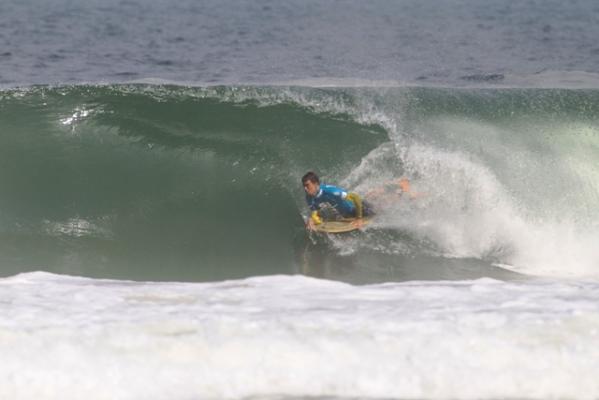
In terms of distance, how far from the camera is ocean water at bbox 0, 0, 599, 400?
620 cm

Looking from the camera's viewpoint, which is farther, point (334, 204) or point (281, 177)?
point (281, 177)

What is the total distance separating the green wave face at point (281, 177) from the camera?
11297 mm

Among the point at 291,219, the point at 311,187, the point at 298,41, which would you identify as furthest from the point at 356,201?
the point at 298,41

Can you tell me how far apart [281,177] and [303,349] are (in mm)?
6773

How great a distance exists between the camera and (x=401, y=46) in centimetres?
2481

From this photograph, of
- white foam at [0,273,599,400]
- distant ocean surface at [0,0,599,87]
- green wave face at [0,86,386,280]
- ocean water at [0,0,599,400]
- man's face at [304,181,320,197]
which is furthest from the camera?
distant ocean surface at [0,0,599,87]

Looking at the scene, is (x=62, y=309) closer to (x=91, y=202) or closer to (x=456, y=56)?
(x=91, y=202)

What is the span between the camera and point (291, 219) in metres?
12.3

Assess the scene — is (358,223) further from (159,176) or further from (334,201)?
(159,176)

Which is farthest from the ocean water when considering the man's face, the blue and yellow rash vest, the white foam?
the man's face

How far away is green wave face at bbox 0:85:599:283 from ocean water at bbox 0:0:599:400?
32 mm

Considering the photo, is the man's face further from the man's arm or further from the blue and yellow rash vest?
the man's arm

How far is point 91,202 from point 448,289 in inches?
244

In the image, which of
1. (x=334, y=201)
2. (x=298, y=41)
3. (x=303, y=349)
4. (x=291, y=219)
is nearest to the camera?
(x=303, y=349)
